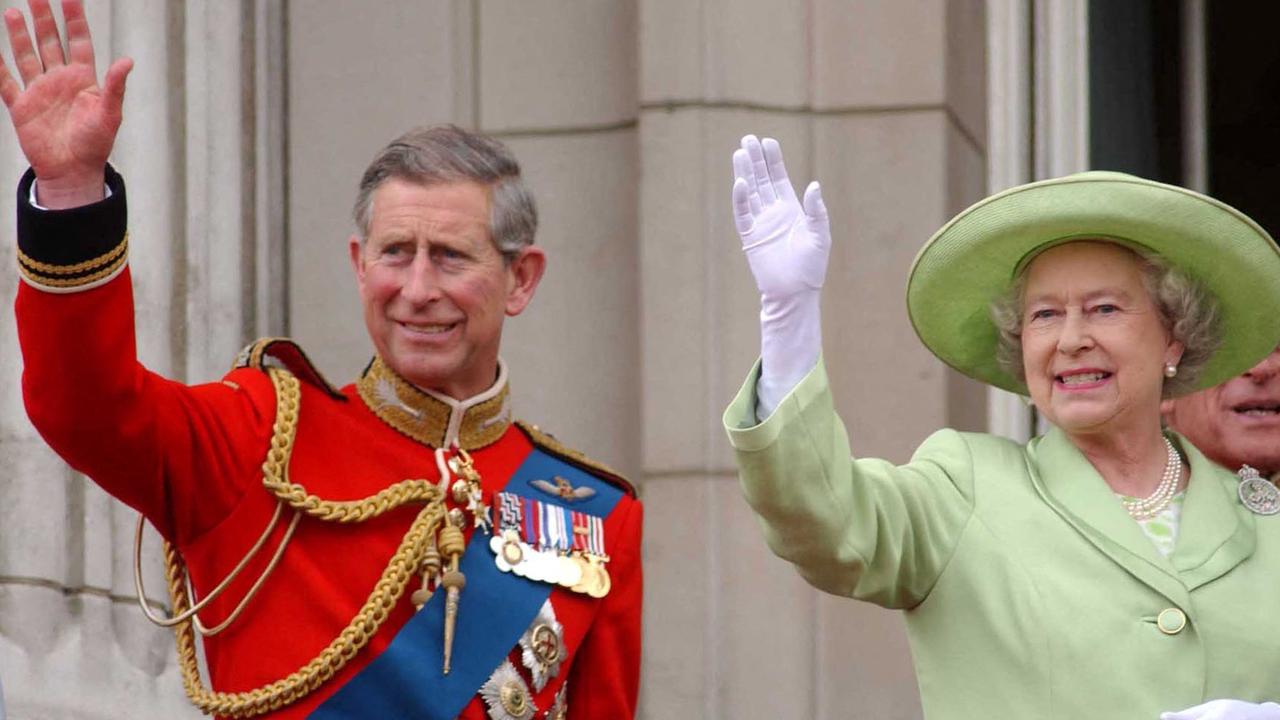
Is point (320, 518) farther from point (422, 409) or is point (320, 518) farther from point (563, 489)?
point (563, 489)

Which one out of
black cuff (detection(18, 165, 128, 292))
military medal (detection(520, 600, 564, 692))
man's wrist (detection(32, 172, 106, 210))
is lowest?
military medal (detection(520, 600, 564, 692))

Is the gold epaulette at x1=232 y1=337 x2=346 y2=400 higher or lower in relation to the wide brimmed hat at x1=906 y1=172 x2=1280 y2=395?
lower

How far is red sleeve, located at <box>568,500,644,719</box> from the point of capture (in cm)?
407

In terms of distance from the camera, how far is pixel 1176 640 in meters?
3.67

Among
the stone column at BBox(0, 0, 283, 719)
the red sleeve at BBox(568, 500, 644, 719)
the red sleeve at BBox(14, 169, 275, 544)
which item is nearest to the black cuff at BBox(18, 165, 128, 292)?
the red sleeve at BBox(14, 169, 275, 544)

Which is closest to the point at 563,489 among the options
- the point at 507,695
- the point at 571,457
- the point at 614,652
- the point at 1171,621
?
the point at 571,457

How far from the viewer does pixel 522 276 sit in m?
4.11

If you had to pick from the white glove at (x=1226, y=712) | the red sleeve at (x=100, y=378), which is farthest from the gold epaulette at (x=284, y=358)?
the white glove at (x=1226, y=712)

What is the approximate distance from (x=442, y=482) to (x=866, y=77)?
2128 mm

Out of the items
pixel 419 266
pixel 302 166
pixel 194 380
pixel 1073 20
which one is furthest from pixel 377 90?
pixel 419 266

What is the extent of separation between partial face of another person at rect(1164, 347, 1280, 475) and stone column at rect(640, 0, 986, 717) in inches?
42.9

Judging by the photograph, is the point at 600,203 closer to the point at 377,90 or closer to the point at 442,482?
the point at 377,90

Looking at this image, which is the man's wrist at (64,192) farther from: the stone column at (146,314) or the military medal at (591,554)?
the stone column at (146,314)

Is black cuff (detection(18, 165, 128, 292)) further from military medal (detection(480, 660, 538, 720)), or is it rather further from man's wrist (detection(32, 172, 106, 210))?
military medal (detection(480, 660, 538, 720))
